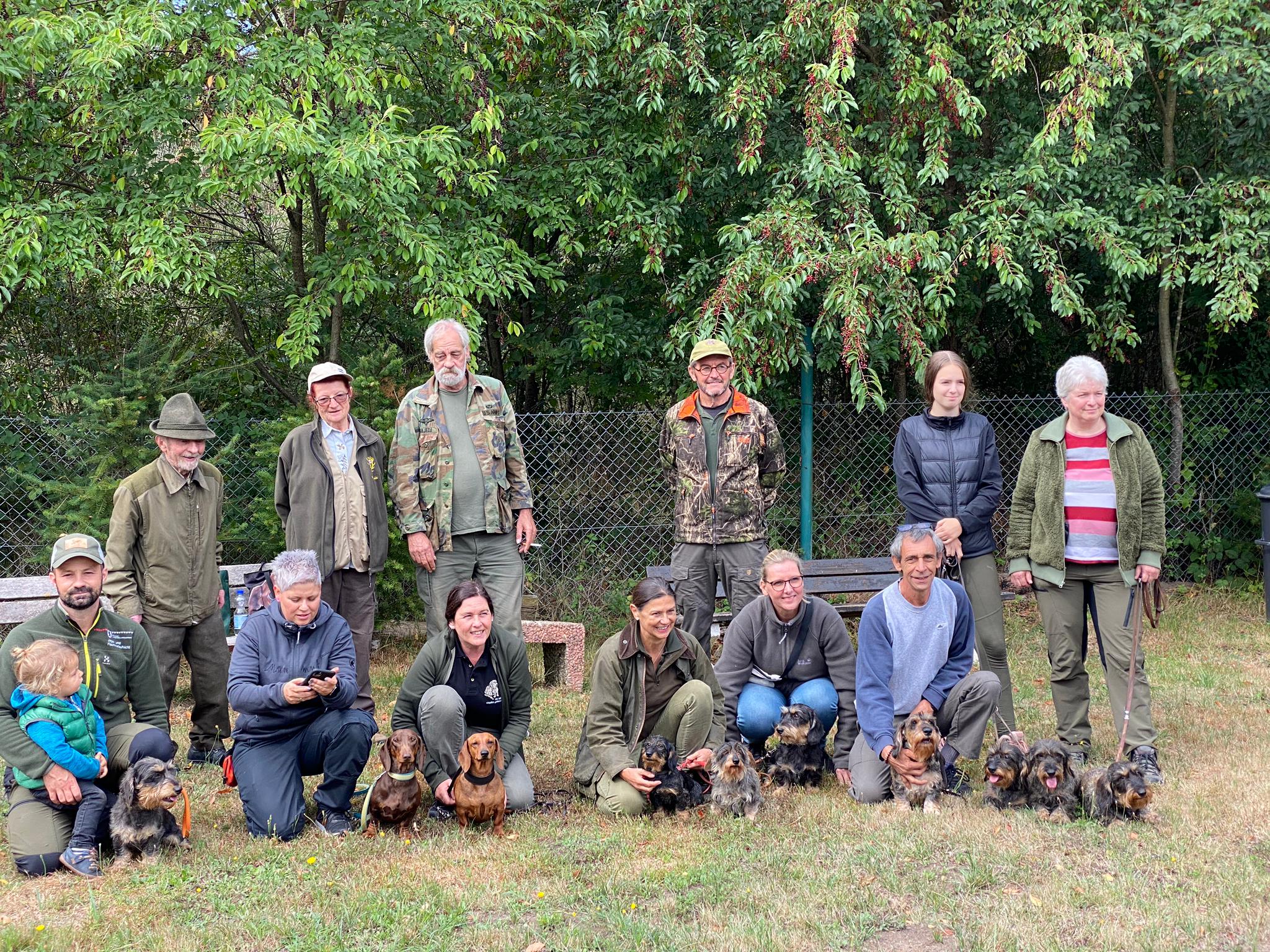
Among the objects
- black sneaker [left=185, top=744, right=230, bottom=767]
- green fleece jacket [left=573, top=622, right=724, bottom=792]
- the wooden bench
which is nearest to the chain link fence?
the wooden bench

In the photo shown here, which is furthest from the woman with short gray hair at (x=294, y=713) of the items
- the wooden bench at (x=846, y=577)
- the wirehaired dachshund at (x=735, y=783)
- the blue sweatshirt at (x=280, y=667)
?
the wooden bench at (x=846, y=577)

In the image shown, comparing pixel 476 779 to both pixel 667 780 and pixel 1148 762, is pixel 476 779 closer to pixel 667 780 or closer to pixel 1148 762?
pixel 667 780

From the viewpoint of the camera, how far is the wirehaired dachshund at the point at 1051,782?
478 cm

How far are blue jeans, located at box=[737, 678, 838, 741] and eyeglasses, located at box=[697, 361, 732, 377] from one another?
1.71 m

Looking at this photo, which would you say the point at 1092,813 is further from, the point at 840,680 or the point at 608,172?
the point at 608,172

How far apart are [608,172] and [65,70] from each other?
3816 millimetres

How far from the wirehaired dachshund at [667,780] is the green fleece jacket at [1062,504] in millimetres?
2000

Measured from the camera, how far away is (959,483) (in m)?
5.80

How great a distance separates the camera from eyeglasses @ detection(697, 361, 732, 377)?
6.27m

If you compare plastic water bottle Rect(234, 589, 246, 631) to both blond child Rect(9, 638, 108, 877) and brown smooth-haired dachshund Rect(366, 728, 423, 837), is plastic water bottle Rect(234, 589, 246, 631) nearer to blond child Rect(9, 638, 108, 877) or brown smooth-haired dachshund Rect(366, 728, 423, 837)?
blond child Rect(9, 638, 108, 877)

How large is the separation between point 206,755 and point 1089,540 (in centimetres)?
460

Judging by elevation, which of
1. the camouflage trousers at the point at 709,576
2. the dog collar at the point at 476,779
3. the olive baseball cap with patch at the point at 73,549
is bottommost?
the dog collar at the point at 476,779

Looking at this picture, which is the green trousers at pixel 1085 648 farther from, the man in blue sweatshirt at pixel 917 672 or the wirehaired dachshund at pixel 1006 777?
the wirehaired dachshund at pixel 1006 777

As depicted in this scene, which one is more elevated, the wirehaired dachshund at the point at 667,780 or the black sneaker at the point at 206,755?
the wirehaired dachshund at the point at 667,780
